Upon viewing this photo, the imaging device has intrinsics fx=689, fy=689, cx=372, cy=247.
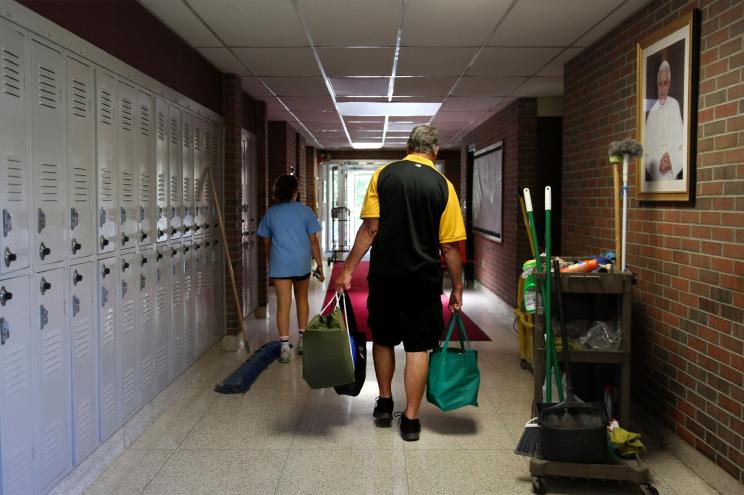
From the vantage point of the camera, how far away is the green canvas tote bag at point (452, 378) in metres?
3.46

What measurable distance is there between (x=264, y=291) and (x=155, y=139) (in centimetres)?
379

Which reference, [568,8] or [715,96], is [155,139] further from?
[715,96]

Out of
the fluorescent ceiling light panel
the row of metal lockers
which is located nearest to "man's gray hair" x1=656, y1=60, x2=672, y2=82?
the row of metal lockers

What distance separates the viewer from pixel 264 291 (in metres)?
7.57

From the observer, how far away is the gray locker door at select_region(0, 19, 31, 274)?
7.44 feet

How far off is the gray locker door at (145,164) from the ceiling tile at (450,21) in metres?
1.55

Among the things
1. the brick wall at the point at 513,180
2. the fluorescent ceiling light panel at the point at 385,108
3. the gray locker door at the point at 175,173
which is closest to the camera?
the gray locker door at the point at 175,173

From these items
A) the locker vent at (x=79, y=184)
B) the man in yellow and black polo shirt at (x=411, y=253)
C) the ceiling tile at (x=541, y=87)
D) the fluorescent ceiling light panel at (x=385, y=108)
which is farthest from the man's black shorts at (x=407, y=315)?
the fluorescent ceiling light panel at (x=385, y=108)

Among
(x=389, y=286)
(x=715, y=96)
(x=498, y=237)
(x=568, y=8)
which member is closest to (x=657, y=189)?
(x=715, y=96)

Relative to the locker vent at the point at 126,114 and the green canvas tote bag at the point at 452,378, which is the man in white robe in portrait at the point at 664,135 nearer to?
the green canvas tote bag at the point at 452,378

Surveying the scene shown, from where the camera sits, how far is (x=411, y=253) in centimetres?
341

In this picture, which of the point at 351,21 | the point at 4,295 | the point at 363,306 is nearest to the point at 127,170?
the point at 4,295

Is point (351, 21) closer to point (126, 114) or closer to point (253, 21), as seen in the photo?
point (253, 21)

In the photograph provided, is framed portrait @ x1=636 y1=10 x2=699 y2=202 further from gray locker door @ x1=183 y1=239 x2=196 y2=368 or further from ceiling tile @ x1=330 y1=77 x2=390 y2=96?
gray locker door @ x1=183 y1=239 x2=196 y2=368
